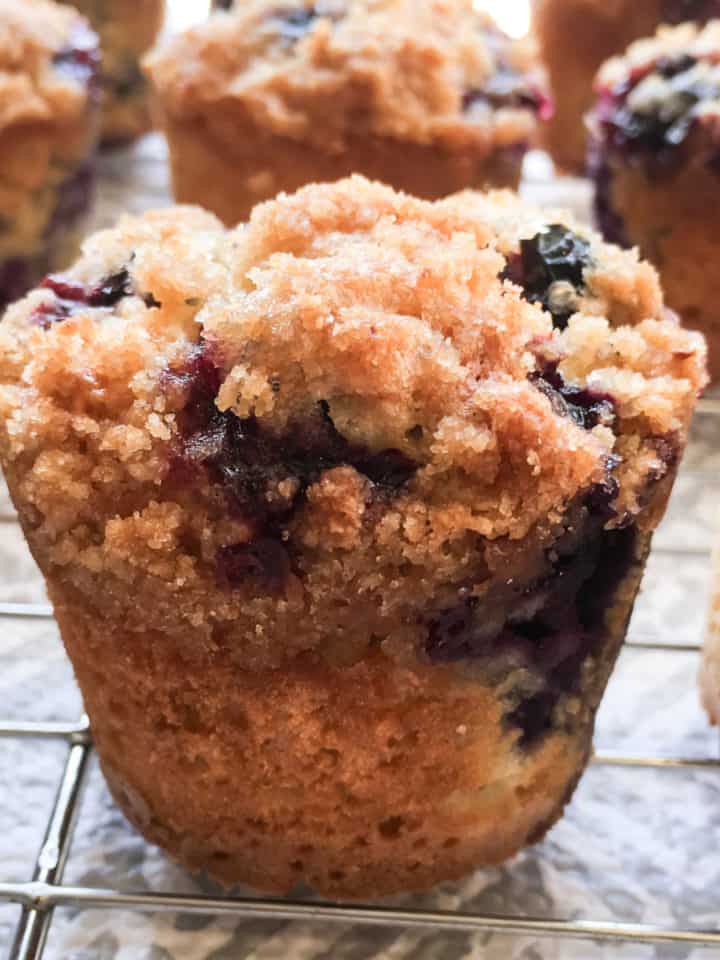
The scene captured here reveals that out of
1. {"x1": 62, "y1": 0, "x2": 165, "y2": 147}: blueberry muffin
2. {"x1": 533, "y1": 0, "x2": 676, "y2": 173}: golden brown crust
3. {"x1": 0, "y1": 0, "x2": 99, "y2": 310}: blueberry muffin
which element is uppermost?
{"x1": 533, "y1": 0, "x2": 676, "y2": 173}: golden brown crust

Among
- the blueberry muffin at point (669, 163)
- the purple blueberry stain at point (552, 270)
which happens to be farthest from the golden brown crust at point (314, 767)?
the blueberry muffin at point (669, 163)

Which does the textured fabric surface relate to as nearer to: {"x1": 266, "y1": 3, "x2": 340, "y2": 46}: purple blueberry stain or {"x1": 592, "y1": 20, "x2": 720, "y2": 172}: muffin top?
{"x1": 592, "y1": 20, "x2": 720, "y2": 172}: muffin top

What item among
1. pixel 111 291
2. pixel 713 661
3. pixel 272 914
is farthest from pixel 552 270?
pixel 272 914

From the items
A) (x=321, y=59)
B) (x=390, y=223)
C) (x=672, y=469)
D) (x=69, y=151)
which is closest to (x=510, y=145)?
(x=321, y=59)

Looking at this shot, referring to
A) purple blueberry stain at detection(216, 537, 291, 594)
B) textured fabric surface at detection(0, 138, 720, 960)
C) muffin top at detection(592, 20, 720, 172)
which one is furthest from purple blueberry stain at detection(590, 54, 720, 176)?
purple blueberry stain at detection(216, 537, 291, 594)

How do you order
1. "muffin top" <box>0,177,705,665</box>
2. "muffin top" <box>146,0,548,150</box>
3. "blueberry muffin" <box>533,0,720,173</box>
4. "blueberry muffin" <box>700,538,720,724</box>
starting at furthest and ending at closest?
1. "blueberry muffin" <box>533,0,720,173</box>
2. "muffin top" <box>146,0,548,150</box>
3. "blueberry muffin" <box>700,538,720,724</box>
4. "muffin top" <box>0,177,705,665</box>

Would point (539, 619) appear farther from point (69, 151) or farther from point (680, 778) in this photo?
point (69, 151)

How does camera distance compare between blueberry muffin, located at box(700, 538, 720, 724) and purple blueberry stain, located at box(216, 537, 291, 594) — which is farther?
blueberry muffin, located at box(700, 538, 720, 724)
